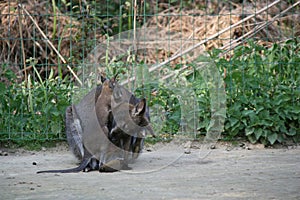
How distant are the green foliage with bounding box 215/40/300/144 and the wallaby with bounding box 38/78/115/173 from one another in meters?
2.08

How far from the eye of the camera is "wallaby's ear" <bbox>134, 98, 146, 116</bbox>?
5598mm

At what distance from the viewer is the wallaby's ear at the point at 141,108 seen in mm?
5598

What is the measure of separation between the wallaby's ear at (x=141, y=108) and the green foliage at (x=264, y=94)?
6.90 feet

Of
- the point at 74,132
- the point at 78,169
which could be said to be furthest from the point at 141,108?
the point at 74,132

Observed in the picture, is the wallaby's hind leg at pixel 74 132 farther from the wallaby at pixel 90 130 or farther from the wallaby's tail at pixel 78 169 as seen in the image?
the wallaby's tail at pixel 78 169

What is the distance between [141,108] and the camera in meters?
5.61

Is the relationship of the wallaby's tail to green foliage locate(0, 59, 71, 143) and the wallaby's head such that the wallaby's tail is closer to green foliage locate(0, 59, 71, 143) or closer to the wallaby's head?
the wallaby's head

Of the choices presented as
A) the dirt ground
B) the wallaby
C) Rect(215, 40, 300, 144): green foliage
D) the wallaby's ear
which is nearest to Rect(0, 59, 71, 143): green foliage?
the dirt ground

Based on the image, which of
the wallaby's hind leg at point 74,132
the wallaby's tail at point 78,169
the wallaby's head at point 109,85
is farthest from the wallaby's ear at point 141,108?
the wallaby's hind leg at point 74,132

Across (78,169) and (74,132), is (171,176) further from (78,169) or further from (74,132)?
(74,132)

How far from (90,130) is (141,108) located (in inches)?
26.5

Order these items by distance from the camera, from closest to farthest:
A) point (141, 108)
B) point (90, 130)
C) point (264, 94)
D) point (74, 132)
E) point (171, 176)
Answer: point (171, 176)
point (141, 108)
point (90, 130)
point (74, 132)
point (264, 94)

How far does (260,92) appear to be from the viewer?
7570mm

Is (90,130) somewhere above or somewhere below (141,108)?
below
